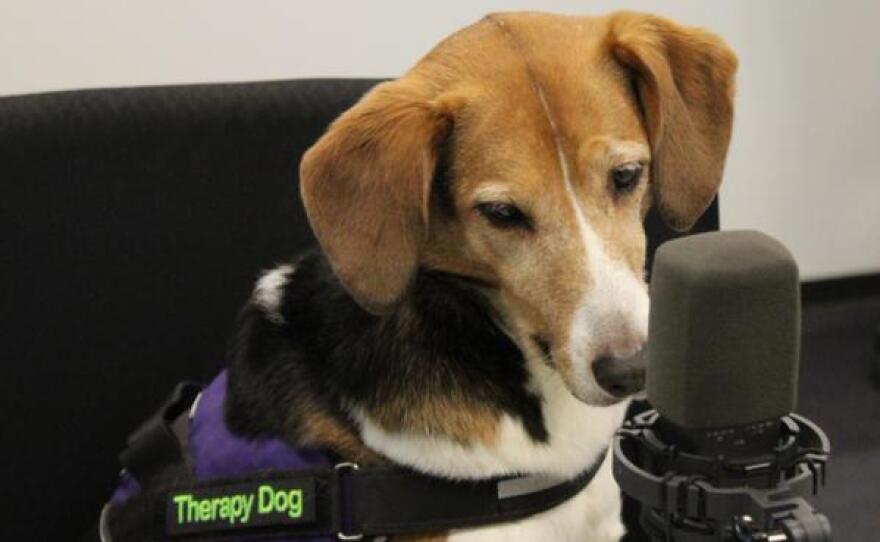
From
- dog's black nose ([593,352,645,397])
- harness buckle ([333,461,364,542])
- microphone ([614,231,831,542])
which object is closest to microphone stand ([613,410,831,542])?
microphone ([614,231,831,542])

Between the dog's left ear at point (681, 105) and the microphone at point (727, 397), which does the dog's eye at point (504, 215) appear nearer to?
the dog's left ear at point (681, 105)

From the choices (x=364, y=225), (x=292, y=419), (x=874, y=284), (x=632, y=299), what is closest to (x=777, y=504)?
(x=632, y=299)

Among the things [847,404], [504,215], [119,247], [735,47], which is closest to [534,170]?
[504,215]

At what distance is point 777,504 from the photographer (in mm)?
637

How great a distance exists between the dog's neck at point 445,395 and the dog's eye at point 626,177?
0.19m

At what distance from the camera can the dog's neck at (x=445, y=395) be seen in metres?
1.11

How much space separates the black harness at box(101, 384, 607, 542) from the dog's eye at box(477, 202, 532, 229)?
0.92 ft

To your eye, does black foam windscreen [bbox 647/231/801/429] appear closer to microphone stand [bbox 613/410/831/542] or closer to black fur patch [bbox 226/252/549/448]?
microphone stand [bbox 613/410/831/542]

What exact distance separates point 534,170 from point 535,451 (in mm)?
315

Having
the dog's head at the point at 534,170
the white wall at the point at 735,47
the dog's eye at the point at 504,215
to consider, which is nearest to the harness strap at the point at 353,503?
the dog's head at the point at 534,170

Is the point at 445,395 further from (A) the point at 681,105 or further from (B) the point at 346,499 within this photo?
(A) the point at 681,105

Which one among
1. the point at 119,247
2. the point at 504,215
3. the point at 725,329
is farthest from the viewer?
the point at 119,247

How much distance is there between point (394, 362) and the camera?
1.14 metres

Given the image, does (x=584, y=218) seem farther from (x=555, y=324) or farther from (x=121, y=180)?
(x=121, y=180)
